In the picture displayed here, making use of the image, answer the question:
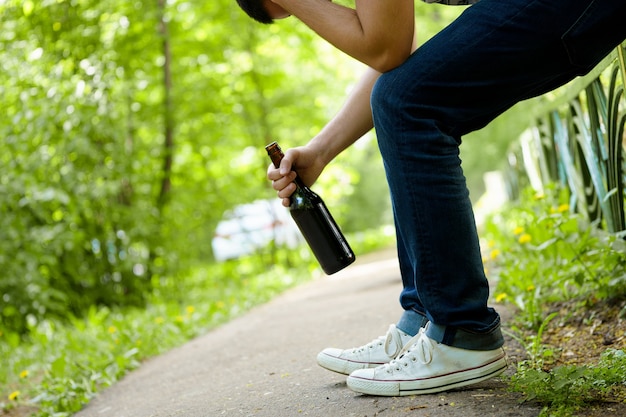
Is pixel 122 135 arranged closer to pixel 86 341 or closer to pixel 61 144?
pixel 61 144

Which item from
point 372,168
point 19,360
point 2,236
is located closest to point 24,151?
point 2,236

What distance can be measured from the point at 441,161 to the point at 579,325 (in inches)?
51.5

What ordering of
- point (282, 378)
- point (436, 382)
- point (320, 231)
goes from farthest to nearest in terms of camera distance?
point (282, 378)
point (320, 231)
point (436, 382)

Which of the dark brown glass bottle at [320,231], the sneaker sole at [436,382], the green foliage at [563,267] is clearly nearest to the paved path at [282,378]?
the sneaker sole at [436,382]

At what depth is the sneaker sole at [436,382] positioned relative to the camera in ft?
6.66

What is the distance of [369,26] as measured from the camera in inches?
73.5

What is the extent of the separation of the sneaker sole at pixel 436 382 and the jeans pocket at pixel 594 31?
842 mm

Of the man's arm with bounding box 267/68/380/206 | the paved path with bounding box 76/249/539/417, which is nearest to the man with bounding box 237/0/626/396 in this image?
the paved path with bounding box 76/249/539/417

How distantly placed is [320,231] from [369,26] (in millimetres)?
717

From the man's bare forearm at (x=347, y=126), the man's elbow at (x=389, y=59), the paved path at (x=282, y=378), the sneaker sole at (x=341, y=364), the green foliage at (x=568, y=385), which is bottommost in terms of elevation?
the paved path at (x=282, y=378)

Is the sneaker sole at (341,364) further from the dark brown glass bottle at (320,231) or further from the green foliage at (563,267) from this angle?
the green foliage at (563,267)

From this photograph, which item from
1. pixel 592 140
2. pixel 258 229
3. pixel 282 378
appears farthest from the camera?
pixel 258 229

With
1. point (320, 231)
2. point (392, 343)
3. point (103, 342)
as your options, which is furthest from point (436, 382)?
point (103, 342)

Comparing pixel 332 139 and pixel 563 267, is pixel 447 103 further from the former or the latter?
pixel 563 267
